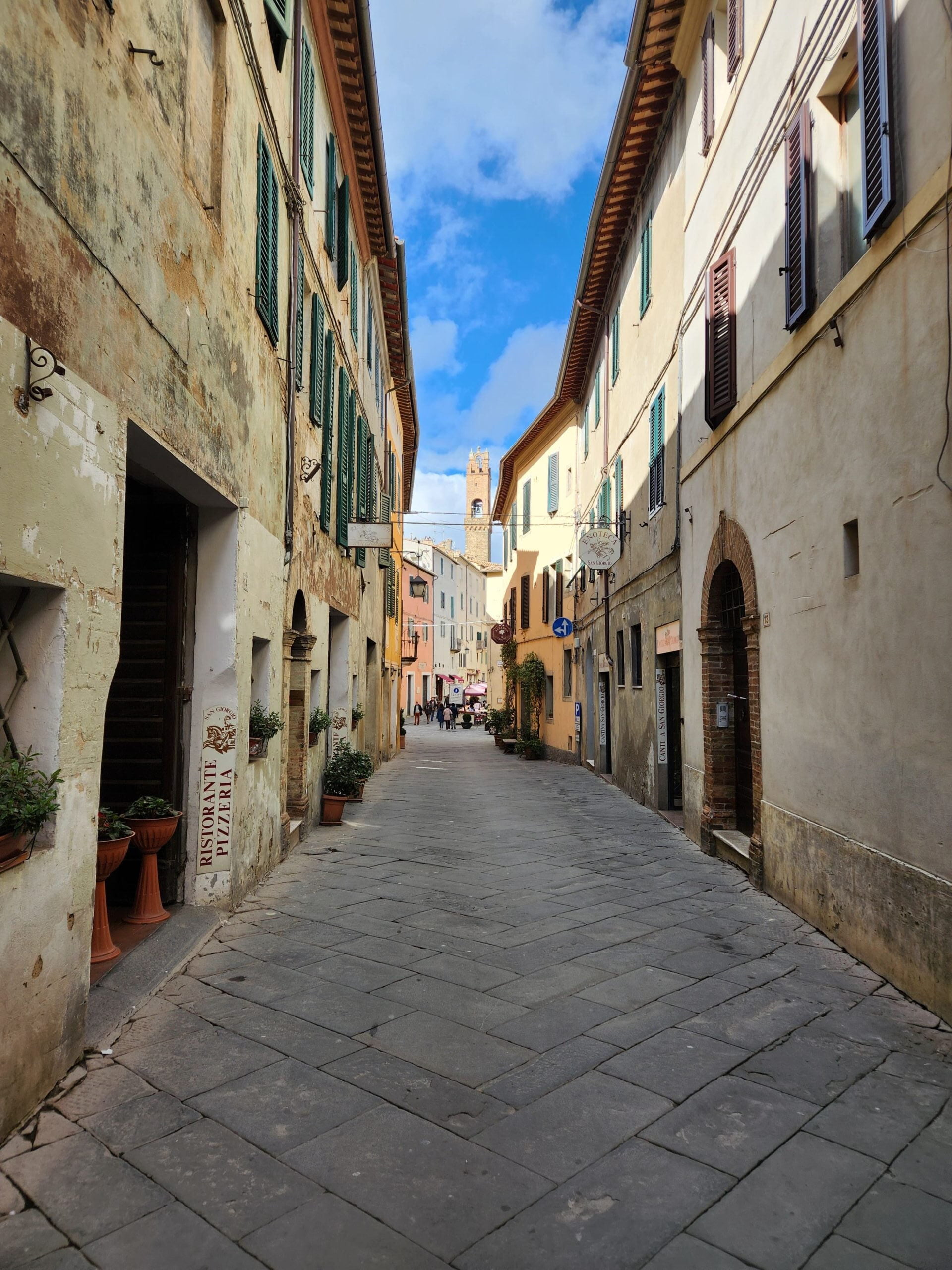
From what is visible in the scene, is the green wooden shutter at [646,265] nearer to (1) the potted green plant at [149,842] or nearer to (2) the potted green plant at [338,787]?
(2) the potted green plant at [338,787]

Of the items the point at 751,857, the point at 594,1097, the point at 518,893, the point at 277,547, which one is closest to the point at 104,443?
the point at 594,1097

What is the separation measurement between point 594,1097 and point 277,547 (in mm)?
5362

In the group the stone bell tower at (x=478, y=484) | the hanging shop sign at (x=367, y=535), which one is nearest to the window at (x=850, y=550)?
the hanging shop sign at (x=367, y=535)

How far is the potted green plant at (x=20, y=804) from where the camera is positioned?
2.92m

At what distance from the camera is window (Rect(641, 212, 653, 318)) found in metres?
12.1

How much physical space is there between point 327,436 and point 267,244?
341cm

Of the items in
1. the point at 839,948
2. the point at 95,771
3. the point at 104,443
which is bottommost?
the point at 839,948

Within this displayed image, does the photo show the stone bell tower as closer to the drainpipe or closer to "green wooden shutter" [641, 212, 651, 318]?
"green wooden shutter" [641, 212, 651, 318]

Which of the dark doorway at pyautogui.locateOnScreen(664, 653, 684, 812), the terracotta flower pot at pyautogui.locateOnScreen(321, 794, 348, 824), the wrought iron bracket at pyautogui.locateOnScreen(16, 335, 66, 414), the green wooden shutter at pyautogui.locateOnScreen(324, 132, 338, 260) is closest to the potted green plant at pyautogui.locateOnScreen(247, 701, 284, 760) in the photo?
the terracotta flower pot at pyautogui.locateOnScreen(321, 794, 348, 824)

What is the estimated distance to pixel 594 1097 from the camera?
3.30 meters

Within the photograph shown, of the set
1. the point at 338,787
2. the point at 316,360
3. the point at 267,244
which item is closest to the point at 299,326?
the point at 316,360

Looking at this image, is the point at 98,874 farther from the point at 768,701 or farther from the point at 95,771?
the point at 768,701

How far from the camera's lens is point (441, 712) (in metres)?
42.8

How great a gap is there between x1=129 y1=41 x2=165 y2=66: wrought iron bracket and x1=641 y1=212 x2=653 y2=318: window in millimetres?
8842
